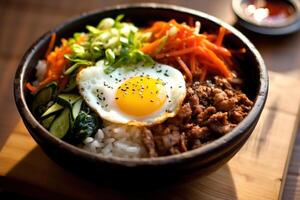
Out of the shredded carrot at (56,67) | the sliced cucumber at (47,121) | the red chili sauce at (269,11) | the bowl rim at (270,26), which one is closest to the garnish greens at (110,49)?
the shredded carrot at (56,67)

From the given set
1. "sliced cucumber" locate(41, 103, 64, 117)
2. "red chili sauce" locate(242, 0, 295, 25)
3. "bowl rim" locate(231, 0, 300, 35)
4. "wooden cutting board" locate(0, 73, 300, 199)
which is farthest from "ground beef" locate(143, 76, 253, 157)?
"red chili sauce" locate(242, 0, 295, 25)

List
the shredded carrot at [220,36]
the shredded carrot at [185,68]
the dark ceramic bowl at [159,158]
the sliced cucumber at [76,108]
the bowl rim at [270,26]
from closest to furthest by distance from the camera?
1. the dark ceramic bowl at [159,158]
2. the sliced cucumber at [76,108]
3. the shredded carrot at [185,68]
4. the shredded carrot at [220,36]
5. the bowl rim at [270,26]

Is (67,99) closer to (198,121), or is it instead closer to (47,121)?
(47,121)

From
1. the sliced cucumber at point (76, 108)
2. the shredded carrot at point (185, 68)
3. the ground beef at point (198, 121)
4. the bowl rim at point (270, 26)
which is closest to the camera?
the ground beef at point (198, 121)

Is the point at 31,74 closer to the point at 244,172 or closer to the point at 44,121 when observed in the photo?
the point at 44,121

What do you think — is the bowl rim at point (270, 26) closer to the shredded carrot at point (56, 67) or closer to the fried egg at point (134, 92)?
the fried egg at point (134, 92)

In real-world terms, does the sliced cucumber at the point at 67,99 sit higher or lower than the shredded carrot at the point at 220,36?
lower
